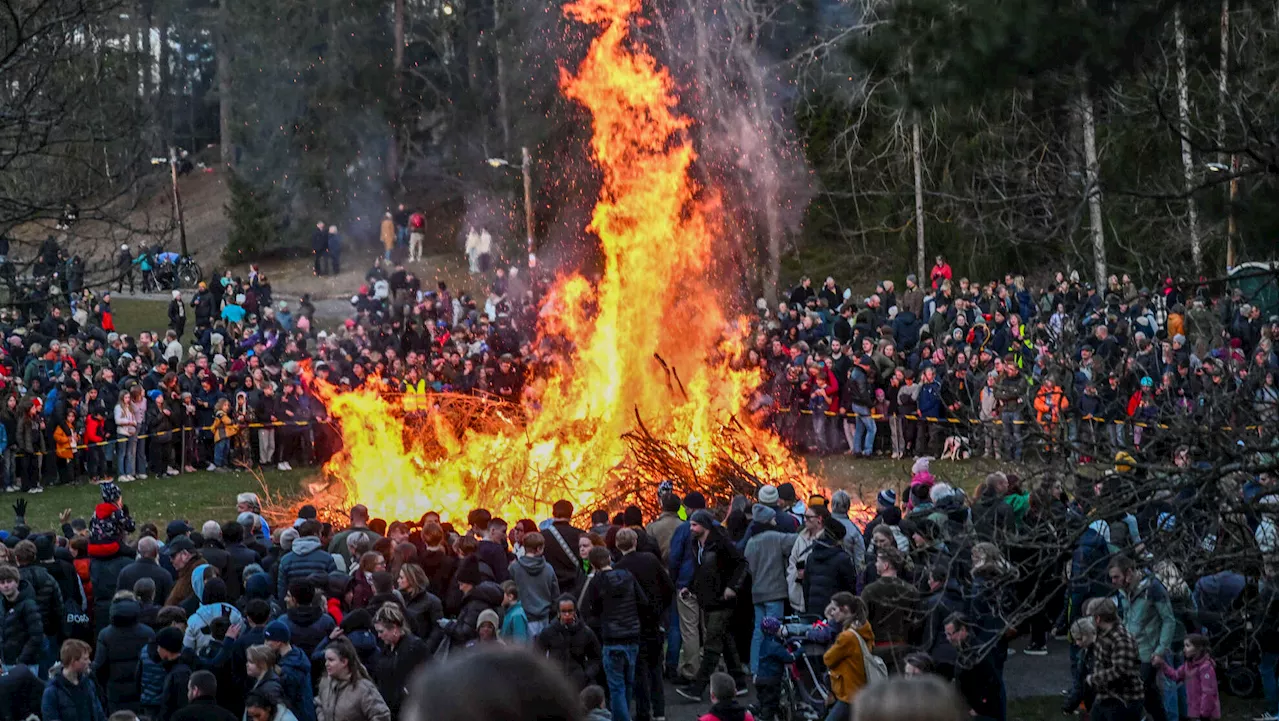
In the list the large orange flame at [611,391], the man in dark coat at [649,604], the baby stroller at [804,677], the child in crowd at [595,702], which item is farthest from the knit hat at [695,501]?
the child in crowd at [595,702]

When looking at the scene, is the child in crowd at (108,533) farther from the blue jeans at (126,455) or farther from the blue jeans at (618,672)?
the blue jeans at (126,455)

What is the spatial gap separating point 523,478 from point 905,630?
730cm

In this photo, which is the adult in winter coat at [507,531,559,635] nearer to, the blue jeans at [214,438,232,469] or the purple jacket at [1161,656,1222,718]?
the purple jacket at [1161,656,1222,718]

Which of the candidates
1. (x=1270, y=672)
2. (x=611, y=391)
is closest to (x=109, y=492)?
(x=611, y=391)

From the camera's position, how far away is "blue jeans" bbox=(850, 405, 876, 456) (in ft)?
80.1

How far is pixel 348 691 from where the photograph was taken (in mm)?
9719

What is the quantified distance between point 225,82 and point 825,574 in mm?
44531

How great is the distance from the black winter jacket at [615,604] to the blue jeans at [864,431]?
12666 mm

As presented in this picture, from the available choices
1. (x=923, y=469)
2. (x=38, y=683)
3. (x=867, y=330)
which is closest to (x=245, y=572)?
(x=38, y=683)

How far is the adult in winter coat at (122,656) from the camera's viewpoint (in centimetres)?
1101

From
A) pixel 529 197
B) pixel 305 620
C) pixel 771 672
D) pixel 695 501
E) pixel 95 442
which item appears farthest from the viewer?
pixel 529 197

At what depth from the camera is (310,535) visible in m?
13.2

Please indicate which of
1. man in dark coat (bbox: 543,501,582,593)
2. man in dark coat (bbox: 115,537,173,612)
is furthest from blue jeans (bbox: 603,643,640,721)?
man in dark coat (bbox: 115,537,173,612)

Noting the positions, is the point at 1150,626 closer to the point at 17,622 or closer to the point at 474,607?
the point at 474,607
